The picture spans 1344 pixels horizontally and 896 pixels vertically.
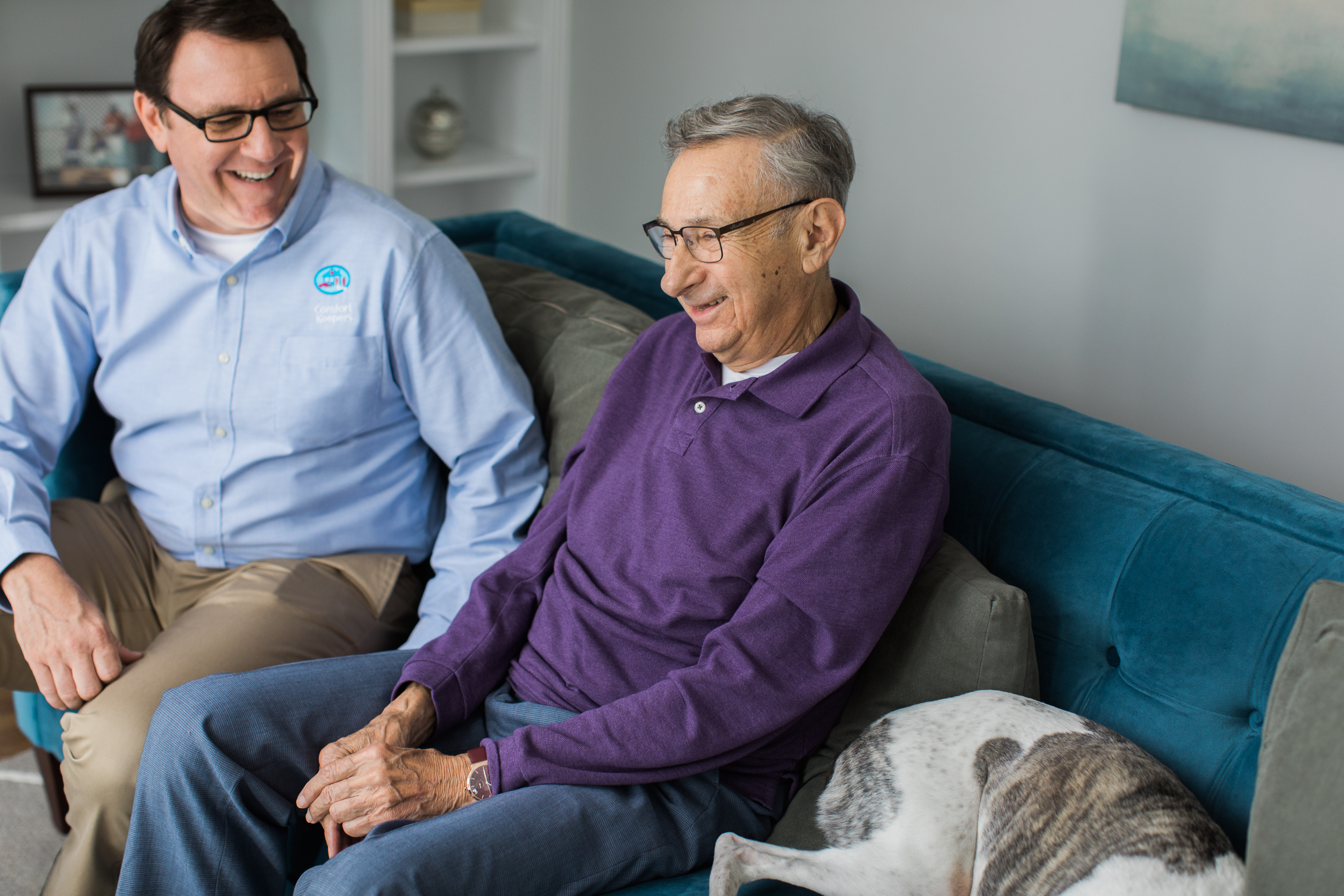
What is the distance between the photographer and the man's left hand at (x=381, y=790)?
48.1 inches

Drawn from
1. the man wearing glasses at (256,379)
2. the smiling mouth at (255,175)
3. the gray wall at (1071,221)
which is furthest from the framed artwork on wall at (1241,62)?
the smiling mouth at (255,175)

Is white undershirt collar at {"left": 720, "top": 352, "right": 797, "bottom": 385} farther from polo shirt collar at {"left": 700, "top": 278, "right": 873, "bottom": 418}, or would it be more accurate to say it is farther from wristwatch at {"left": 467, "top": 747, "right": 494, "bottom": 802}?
wristwatch at {"left": 467, "top": 747, "right": 494, "bottom": 802}

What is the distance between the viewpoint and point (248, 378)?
1.67m

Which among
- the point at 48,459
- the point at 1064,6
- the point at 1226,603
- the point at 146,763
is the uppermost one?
the point at 1064,6

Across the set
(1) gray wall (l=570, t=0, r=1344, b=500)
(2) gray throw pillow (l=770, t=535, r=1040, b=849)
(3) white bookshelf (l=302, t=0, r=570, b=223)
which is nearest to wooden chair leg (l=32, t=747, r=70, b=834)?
(2) gray throw pillow (l=770, t=535, r=1040, b=849)

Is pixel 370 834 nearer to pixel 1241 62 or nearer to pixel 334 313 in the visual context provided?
pixel 334 313

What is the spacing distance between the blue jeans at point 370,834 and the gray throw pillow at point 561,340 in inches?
17.2

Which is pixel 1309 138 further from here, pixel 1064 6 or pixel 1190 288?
pixel 1064 6

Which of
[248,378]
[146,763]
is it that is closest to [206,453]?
[248,378]

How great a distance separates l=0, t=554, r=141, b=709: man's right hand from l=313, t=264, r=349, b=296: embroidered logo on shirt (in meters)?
0.53

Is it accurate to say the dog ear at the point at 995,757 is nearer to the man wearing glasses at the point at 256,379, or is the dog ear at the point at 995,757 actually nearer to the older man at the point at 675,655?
the older man at the point at 675,655

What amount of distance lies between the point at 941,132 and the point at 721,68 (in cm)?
74

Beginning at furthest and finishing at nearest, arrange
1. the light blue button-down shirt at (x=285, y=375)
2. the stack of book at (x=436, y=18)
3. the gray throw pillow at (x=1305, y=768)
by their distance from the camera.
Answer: the stack of book at (x=436, y=18) → the light blue button-down shirt at (x=285, y=375) → the gray throw pillow at (x=1305, y=768)

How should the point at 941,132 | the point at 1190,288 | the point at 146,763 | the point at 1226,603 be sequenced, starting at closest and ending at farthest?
the point at 1226,603, the point at 146,763, the point at 1190,288, the point at 941,132
